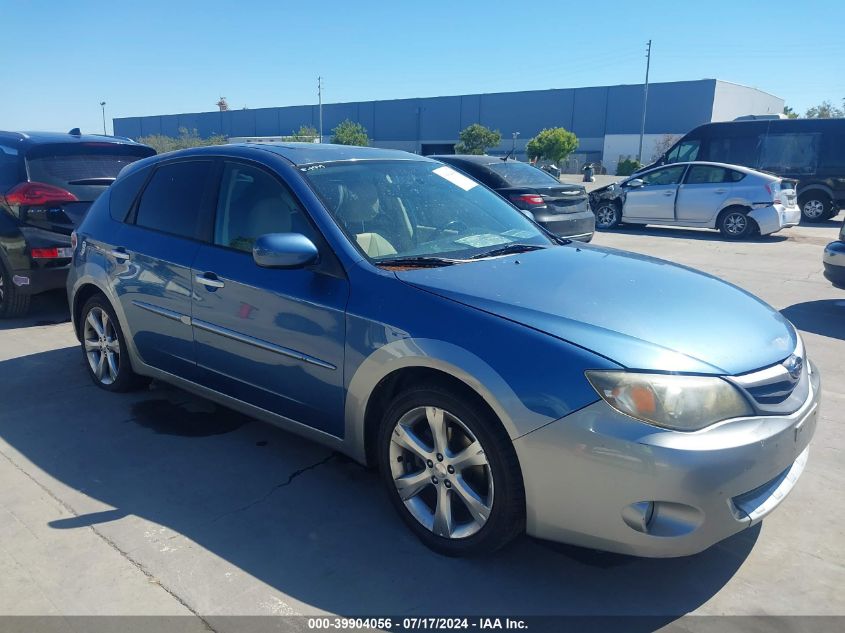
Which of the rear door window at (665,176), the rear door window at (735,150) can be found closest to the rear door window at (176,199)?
the rear door window at (665,176)

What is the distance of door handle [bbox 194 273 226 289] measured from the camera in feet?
12.1

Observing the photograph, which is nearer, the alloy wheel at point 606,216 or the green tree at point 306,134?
the alloy wheel at point 606,216

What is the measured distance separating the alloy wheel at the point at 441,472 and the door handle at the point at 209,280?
1379 millimetres

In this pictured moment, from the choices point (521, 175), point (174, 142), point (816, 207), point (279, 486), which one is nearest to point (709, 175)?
point (816, 207)

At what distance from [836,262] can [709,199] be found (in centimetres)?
703

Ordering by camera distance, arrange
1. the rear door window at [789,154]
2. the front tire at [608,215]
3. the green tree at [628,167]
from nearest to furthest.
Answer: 1. the front tire at [608,215]
2. the rear door window at [789,154]
3. the green tree at [628,167]

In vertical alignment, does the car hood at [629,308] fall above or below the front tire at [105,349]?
above

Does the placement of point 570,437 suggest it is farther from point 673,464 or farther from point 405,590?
point 405,590

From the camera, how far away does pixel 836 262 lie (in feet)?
22.7

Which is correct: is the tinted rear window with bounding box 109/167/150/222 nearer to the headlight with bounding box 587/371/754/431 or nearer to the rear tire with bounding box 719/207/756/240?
the headlight with bounding box 587/371/754/431

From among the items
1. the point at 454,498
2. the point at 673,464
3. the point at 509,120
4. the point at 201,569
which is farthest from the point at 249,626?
the point at 509,120

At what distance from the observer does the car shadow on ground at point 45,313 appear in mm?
6781

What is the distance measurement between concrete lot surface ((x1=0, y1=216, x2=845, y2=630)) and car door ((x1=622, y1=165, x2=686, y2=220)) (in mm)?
10377

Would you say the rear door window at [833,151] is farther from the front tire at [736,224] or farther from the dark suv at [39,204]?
the dark suv at [39,204]
